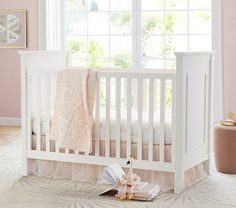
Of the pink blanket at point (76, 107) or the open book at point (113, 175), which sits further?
the pink blanket at point (76, 107)

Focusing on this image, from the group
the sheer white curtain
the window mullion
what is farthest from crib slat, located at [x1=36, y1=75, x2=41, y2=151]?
the sheer white curtain

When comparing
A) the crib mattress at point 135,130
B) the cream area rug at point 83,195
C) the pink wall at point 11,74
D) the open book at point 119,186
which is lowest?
the cream area rug at point 83,195

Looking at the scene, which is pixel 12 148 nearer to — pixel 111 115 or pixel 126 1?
pixel 111 115

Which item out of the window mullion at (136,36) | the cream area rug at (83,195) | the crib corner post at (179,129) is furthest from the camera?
the window mullion at (136,36)

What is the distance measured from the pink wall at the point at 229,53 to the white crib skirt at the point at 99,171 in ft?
4.55

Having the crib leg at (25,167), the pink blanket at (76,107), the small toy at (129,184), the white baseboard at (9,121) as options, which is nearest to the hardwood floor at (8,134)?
the white baseboard at (9,121)

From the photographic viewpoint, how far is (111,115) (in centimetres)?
353

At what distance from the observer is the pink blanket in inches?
133

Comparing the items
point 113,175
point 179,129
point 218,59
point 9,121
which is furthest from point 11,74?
point 179,129

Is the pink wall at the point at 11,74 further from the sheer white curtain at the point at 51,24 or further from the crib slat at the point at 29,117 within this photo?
the crib slat at the point at 29,117

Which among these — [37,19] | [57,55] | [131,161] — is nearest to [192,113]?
[131,161]

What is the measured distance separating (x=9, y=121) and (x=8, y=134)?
0.67 metres

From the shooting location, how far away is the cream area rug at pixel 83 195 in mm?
2980

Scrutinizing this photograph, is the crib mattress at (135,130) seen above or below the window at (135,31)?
below
